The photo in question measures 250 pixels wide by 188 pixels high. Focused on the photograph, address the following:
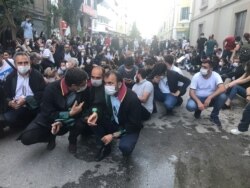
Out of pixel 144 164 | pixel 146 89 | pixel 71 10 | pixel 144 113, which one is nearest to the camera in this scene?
pixel 144 164

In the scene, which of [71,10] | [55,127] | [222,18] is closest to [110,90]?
[55,127]

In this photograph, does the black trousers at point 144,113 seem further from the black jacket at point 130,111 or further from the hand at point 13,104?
the hand at point 13,104

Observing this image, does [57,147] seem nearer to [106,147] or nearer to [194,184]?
[106,147]

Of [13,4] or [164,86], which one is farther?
[13,4]

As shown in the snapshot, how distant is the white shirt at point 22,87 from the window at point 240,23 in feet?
34.2

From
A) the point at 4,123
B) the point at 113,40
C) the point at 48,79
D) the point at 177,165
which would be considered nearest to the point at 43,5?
the point at 113,40

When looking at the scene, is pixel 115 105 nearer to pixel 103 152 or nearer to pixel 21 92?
pixel 103 152

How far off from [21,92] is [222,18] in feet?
43.7

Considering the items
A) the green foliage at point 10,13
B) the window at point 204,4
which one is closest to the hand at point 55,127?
the green foliage at point 10,13

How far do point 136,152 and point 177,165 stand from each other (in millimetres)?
668

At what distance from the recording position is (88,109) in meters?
3.90

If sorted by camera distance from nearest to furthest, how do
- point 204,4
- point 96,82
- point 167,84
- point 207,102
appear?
point 96,82
point 207,102
point 167,84
point 204,4

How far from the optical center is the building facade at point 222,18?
1185 centimetres

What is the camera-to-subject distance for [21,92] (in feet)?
14.5
